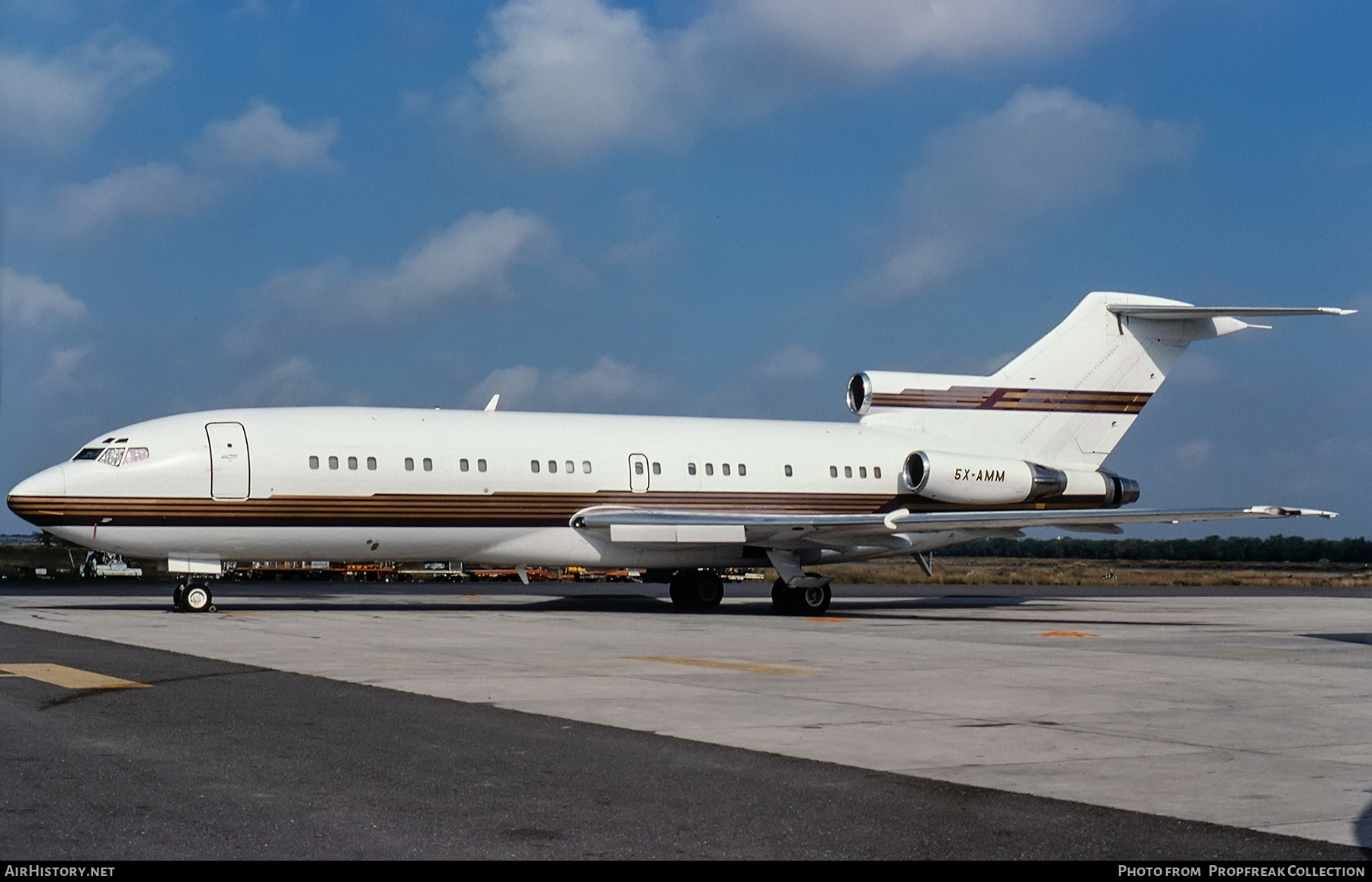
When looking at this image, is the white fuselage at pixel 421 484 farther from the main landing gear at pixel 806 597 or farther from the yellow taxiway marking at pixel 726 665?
the yellow taxiway marking at pixel 726 665

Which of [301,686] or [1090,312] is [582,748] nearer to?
[301,686]

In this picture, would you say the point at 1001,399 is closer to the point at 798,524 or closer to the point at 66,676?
the point at 798,524

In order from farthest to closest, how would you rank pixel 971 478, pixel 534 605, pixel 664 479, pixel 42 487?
pixel 971 478 → pixel 534 605 → pixel 664 479 → pixel 42 487

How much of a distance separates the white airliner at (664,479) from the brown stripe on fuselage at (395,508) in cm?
3

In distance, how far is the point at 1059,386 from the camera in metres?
32.9

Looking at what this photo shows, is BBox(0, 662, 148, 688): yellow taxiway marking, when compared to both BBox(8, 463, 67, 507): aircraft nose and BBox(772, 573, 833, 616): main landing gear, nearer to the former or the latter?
BBox(8, 463, 67, 507): aircraft nose

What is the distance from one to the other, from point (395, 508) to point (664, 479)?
580 centimetres

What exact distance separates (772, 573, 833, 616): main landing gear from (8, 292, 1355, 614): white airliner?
0.06 metres

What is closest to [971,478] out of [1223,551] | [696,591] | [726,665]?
[696,591]

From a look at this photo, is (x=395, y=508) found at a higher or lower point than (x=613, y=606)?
higher

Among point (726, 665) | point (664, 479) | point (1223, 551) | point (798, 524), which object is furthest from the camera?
point (1223, 551)

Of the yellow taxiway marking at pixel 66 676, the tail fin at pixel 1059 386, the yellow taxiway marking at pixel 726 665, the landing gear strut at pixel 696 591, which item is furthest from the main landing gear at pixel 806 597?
the yellow taxiway marking at pixel 66 676

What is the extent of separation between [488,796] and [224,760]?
218 centimetres

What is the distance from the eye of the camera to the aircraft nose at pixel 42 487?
24.4 meters
